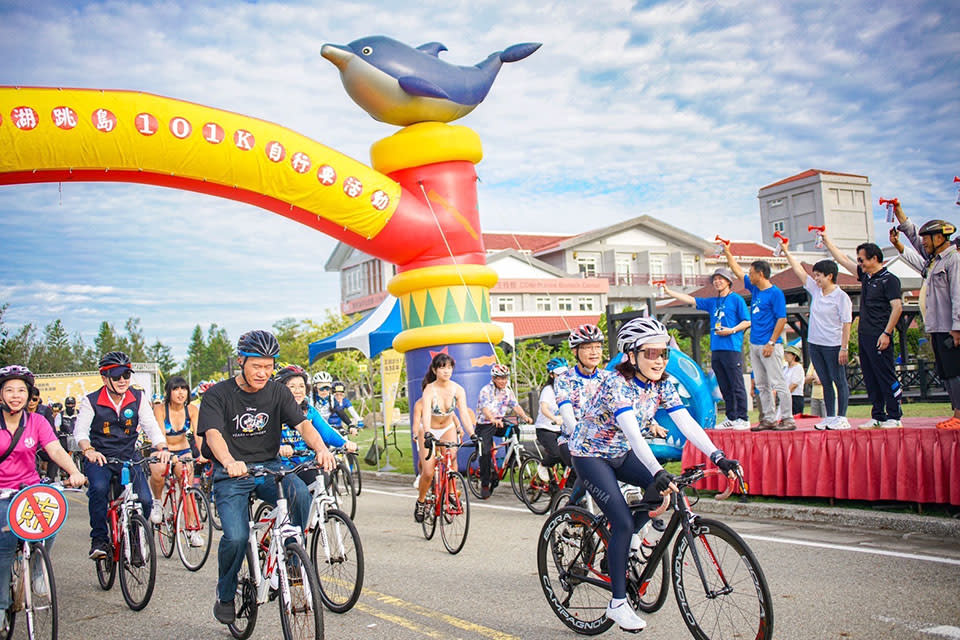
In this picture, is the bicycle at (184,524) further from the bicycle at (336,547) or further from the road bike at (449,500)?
the bicycle at (336,547)

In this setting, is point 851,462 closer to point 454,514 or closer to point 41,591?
point 454,514

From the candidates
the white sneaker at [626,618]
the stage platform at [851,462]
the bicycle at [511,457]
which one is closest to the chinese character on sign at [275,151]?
the bicycle at [511,457]

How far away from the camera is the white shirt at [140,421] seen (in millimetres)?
7720

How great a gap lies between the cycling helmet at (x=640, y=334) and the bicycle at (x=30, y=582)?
13.1 feet

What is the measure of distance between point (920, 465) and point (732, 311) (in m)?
3.36

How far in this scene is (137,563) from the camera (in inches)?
278

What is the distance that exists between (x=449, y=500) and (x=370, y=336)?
10731 mm

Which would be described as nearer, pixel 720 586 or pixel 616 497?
pixel 720 586

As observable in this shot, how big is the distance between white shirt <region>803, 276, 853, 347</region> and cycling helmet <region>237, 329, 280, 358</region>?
643 cm

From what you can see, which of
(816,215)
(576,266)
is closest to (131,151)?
(576,266)

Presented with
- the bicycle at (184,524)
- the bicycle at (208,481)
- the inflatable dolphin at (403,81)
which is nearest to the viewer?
the bicycle at (184,524)

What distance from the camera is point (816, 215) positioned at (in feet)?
213

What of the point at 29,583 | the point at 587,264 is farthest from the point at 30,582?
the point at 587,264

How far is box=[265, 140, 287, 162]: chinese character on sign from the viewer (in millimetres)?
13555
